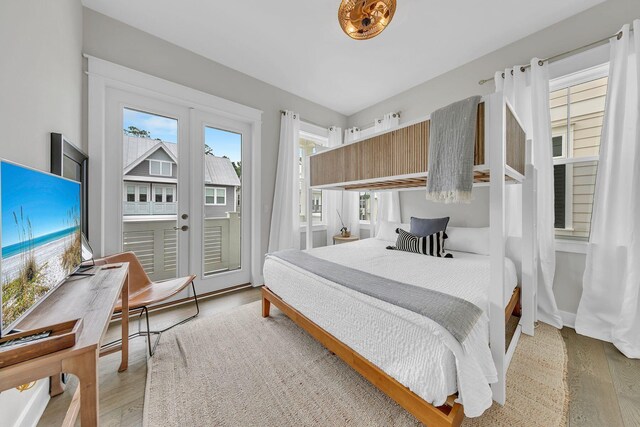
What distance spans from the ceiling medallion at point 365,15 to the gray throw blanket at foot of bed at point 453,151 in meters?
0.89

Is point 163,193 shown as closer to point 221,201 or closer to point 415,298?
point 221,201

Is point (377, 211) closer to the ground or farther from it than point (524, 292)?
farther from it

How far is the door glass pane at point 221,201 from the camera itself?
294 centimetres

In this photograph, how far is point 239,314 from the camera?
2443 mm

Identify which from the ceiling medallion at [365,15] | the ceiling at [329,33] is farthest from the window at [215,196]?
the ceiling medallion at [365,15]

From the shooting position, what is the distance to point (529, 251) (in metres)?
2.09

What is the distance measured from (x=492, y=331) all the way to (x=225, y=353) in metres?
1.80

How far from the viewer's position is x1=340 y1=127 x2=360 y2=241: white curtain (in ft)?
13.8

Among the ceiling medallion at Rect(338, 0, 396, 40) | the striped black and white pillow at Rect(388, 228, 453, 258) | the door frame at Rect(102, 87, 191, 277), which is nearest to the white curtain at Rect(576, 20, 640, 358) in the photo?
the striped black and white pillow at Rect(388, 228, 453, 258)

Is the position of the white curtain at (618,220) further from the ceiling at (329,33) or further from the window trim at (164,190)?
the window trim at (164,190)

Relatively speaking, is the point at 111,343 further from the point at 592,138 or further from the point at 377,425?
the point at 592,138

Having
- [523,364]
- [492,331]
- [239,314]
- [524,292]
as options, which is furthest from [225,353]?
[524,292]

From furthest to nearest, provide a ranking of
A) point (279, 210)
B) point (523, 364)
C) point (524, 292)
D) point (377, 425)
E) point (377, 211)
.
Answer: point (377, 211)
point (279, 210)
point (524, 292)
point (523, 364)
point (377, 425)

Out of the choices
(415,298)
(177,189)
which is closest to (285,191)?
(177,189)
